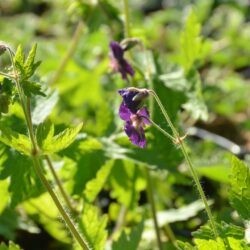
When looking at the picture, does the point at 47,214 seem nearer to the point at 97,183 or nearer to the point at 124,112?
the point at 97,183

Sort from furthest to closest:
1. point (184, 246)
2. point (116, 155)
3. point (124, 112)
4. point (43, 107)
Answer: point (116, 155), point (43, 107), point (124, 112), point (184, 246)

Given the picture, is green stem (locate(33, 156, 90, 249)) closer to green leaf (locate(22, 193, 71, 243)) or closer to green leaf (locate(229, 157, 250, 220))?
green leaf (locate(229, 157, 250, 220))

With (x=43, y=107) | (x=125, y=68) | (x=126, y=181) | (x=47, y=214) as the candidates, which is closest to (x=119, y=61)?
(x=125, y=68)

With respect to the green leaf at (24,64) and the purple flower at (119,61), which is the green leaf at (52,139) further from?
the purple flower at (119,61)

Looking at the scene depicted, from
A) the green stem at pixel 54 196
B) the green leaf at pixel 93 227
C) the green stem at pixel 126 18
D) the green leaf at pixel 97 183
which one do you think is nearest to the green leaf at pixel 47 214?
the green leaf at pixel 97 183

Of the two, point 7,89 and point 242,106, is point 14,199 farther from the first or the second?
point 242,106

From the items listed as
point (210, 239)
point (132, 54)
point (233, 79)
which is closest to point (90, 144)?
point (132, 54)

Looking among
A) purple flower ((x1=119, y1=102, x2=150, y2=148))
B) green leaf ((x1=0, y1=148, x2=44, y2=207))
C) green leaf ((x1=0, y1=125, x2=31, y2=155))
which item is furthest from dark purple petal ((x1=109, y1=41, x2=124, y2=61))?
green leaf ((x1=0, y1=125, x2=31, y2=155))
